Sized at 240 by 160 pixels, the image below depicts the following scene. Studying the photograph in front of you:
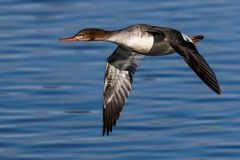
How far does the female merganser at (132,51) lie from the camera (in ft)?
32.8

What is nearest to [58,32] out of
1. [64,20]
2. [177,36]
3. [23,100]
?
[64,20]

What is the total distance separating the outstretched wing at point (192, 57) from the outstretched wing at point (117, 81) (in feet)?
6.20

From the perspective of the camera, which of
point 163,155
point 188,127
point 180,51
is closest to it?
point 180,51

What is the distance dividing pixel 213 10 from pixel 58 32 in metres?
4.71

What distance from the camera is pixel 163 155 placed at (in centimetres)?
1224

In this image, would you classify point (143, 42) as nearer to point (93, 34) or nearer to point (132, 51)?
point (132, 51)

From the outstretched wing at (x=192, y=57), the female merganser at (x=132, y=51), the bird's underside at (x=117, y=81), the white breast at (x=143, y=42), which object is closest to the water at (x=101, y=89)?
the bird's underside at (x=117, y=81)

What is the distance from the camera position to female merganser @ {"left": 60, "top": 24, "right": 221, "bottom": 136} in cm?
1001

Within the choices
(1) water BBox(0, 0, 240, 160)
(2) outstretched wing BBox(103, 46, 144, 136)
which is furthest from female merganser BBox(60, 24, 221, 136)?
(1) water BBox(0, 0, 240, 160)

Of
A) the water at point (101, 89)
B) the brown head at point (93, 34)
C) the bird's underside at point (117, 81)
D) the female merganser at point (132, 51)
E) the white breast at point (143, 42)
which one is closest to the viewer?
the female merganser at point (132, 51)

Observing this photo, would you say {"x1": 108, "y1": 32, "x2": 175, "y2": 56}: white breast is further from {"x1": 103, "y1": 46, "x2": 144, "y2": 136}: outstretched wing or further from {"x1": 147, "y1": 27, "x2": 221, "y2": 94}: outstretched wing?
A: {"x1": 103, "y1": 46, "x2": 144, "y2": 136}: outstretched wing

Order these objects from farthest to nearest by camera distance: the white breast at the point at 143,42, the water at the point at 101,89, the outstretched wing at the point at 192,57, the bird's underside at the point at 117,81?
the water at the point at 101,89, the bird's underside at the point at 117,81, the white breast at the point at 143,42, the outstretched wing at the point at 192,57

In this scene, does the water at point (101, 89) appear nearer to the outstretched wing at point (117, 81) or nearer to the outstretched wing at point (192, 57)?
the outstretched wing at point (117, 81)

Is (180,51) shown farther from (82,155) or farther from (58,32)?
(58,32)
